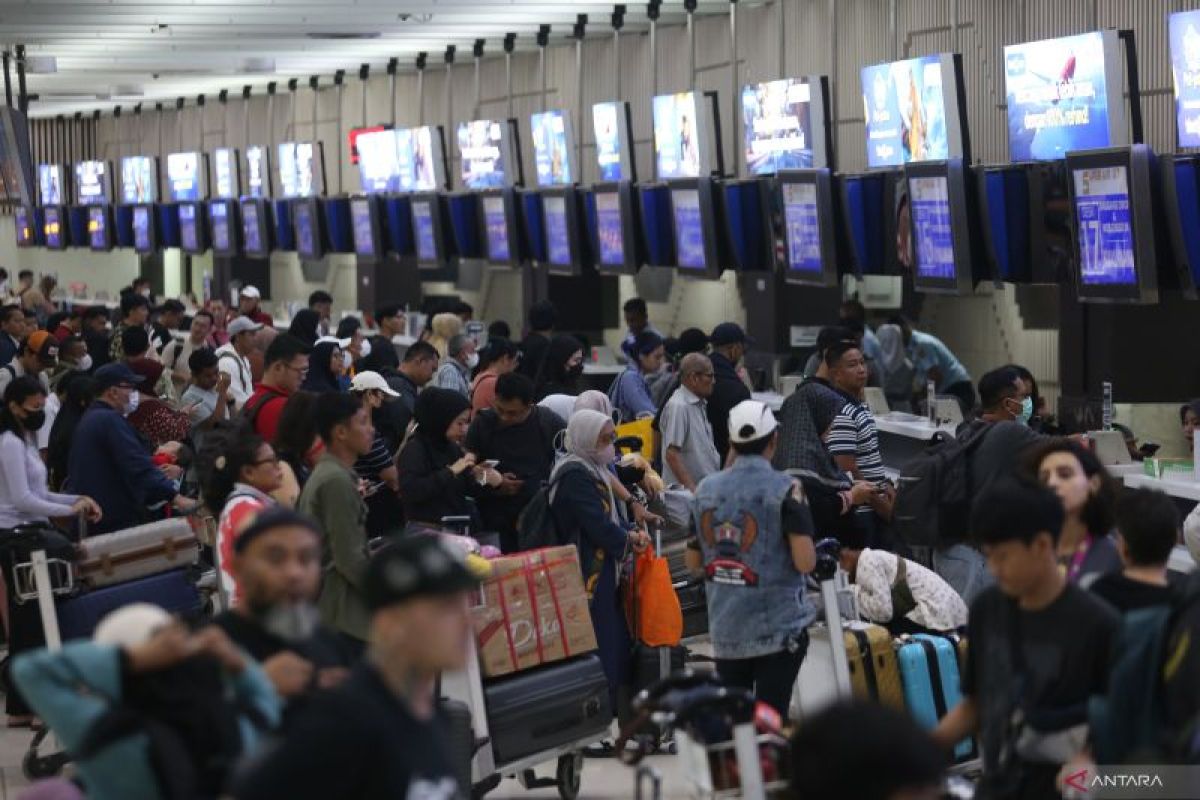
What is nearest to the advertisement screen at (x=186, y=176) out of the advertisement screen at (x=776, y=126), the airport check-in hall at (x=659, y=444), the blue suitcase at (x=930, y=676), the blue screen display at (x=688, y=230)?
the airport check-in hall at (x=659, y=444)

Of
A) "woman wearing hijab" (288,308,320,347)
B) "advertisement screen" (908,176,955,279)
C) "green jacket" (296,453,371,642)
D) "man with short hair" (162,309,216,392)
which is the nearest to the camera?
"green jacket" (296,453,371,642)

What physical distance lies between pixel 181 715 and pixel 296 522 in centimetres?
57

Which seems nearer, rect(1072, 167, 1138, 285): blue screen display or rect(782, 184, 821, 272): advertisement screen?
rect(1072, 167, 1138, 285): blue screen display

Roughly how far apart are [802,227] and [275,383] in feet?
17.0

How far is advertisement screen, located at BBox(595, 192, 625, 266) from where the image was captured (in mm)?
15766

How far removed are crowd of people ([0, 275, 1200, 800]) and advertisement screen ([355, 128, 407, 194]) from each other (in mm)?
8192

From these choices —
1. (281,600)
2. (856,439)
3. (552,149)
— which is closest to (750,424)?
(856,439)

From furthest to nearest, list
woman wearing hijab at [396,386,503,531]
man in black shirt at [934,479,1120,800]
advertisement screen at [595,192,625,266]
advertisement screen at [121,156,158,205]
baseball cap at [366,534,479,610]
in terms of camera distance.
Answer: advertisement screen at [121,156,158,205] < advertisement screen at [595,192,625,266] < woman wearing hijab at [396,386,503,531] < man in black shirt at [934,479,1120,800] < baseball cap at [366,534,479,610]

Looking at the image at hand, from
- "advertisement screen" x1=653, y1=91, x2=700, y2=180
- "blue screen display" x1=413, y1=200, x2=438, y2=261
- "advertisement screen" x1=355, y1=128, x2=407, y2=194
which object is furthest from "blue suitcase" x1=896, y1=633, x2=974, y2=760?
"advertisement screen" x1=355, y1=128, x2=407, y2=194

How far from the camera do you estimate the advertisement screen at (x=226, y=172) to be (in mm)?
27500

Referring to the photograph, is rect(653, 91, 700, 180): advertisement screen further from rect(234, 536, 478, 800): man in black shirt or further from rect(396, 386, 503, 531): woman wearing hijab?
rect(234, 536, 478, 800): man in black shirt

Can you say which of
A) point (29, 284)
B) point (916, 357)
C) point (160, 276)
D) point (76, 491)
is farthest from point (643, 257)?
point (160, 276)

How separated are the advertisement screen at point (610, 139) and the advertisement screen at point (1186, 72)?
6699 millimetres

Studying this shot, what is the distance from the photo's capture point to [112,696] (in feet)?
11.9
